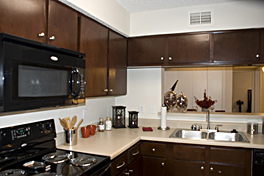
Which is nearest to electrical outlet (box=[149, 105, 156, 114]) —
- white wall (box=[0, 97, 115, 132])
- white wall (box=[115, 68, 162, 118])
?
white wall (box=[115, 68, 162, 118])

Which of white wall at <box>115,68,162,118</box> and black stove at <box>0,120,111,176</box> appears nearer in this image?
black stove at <box>0,120,111,176</box>

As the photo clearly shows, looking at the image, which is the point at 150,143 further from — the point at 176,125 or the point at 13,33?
the point at 13,33

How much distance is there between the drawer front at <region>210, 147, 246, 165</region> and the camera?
2215mm

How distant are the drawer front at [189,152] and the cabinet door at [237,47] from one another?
105cm

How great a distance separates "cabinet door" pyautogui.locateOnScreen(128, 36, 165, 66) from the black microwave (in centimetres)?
126

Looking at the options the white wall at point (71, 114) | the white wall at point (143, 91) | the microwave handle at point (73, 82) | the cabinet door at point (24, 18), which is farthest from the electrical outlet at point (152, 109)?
the cabinet door at point (24, 18)

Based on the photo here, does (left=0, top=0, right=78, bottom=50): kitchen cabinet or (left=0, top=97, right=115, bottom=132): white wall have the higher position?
(left=0, top=0, right=78, bottom=50): kitchen cabinet

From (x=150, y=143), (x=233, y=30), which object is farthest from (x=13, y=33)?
(x=233, y=30)

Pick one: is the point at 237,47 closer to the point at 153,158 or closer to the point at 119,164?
the point at 153,158

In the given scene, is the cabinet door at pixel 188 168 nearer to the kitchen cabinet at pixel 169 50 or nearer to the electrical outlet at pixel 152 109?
the electrical outlet at pixel 152 109

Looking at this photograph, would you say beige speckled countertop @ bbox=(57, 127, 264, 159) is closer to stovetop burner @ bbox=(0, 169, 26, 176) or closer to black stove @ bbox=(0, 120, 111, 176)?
black stove @ bbox=(0, 120, 111, 176)

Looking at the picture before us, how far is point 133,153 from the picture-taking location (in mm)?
2240

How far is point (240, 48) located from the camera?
256 cm

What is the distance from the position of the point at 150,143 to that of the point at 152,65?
991 millimetres
